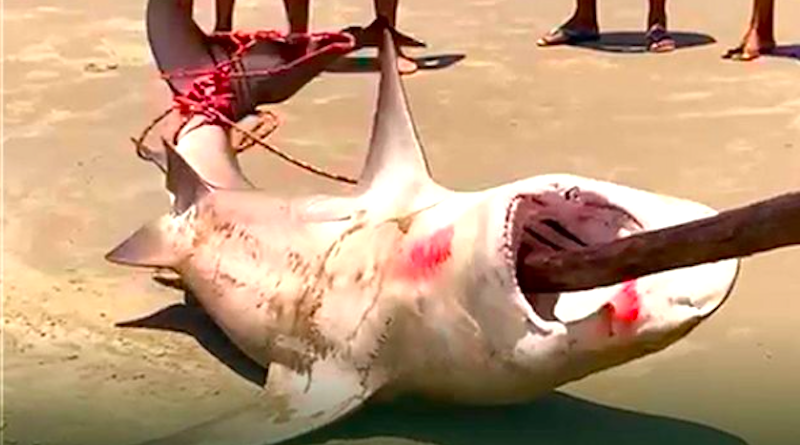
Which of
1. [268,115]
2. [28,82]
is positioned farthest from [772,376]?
[28,82]

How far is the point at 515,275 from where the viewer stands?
237cm

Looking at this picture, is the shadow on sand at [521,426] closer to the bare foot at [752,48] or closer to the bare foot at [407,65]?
the bare foot at [407,65]

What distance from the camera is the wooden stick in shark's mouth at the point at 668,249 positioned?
2031 millimetres

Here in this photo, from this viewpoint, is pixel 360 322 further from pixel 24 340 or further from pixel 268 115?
pixel 268 115

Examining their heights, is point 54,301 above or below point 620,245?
below

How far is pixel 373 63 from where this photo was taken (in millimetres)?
4879

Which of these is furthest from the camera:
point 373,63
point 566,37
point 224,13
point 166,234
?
point 566,37

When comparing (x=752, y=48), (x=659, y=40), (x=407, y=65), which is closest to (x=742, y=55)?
(x=752, y=48)

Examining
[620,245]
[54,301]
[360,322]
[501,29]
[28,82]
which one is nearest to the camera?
[620,245]

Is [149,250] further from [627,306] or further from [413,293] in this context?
[627,306]

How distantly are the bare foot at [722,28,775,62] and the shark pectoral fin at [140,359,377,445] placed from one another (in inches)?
104

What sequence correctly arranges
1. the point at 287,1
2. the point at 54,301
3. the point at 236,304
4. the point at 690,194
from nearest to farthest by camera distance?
the point at 236,304
the point at 54,301
the point at 690,194
the point at 287,1

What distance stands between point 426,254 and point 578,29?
9.74ft

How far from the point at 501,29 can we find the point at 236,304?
2770 millimetres
